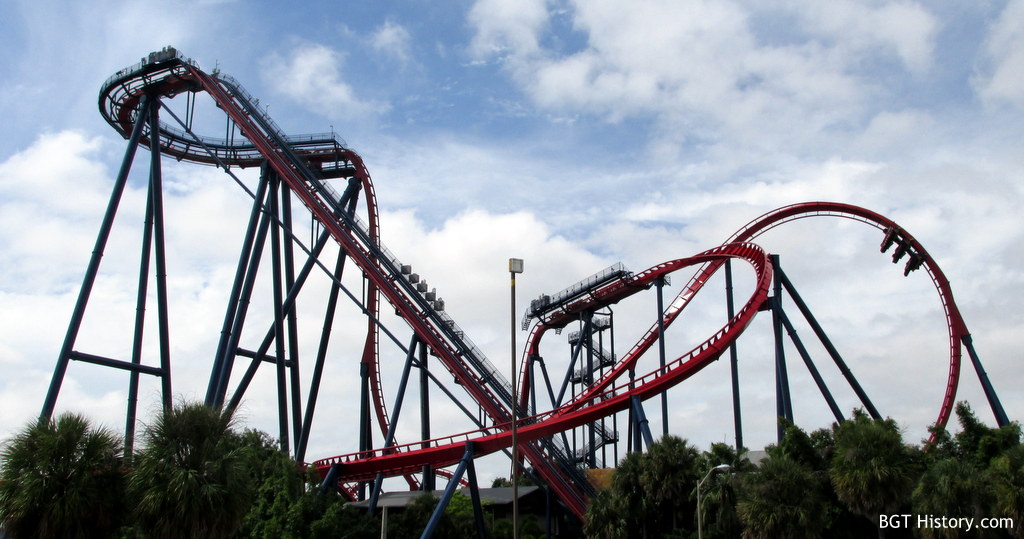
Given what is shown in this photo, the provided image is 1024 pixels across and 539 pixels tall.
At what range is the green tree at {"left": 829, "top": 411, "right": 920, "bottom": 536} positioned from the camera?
21531 mm

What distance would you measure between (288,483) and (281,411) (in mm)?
6748

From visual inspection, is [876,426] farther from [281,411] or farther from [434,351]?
[281,411]

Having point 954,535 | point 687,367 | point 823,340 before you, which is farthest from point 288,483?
point 823,340

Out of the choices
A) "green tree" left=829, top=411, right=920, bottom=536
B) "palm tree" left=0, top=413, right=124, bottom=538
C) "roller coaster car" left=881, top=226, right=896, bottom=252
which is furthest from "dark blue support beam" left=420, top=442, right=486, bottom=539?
"roller coaster car" left=881, top=226, right=896, bottom=252

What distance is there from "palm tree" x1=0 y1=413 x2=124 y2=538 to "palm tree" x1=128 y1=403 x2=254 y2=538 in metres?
0.60

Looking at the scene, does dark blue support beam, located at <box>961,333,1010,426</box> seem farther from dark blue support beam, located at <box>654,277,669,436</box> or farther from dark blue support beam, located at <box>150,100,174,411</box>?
dark blue support beam, located at <box>150,100,174,411</box>

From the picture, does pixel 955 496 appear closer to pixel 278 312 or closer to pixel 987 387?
pixel 987 387

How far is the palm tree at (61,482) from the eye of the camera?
1470cm

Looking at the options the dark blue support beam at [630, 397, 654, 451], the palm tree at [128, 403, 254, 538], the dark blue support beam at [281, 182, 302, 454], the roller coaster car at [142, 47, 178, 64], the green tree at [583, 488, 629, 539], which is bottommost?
the green tree at [583, 488, 629, 539]

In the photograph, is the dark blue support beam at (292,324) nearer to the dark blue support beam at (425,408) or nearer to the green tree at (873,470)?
the dark blue support beam at (425,408)

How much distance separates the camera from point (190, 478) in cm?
1509

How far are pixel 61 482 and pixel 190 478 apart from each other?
2.23 m

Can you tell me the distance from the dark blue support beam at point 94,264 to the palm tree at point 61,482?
9.83 m

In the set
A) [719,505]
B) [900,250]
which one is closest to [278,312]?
[719,505]
